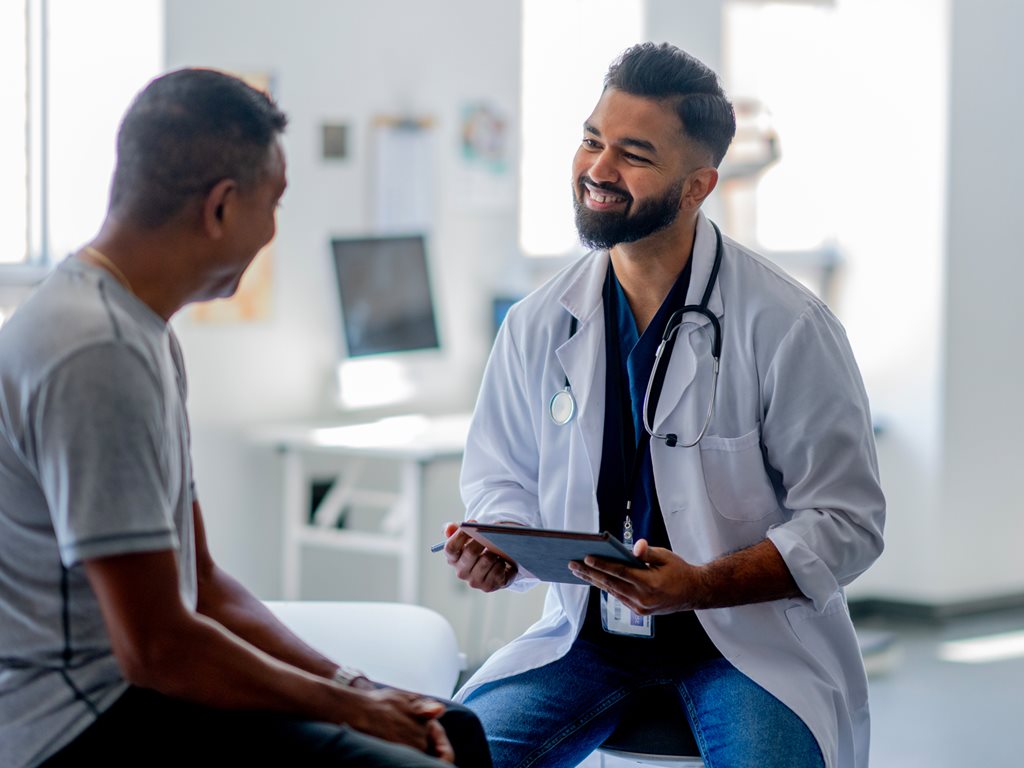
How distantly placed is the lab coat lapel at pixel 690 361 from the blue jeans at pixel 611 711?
36 centimetres

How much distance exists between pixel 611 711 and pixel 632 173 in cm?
85

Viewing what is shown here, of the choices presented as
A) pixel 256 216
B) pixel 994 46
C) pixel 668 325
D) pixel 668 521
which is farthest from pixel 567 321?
pixel 994 46

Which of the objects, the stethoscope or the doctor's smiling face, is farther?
the doctor's smiling face

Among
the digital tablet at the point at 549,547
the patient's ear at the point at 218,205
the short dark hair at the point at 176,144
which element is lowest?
the digital tablet at the point at 549,547

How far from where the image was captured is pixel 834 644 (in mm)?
2111

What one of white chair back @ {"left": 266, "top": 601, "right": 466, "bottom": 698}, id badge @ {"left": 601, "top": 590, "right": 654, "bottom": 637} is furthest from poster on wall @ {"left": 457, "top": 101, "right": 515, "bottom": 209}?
id badge @ {"left": 601, "top": 590, "right": 654, "bottom": 637}

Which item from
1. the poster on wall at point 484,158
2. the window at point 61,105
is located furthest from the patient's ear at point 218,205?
the poster on wall at point 484,158

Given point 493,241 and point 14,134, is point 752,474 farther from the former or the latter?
point 493,241

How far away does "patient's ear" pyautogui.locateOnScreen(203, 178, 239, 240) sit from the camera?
151 centimetres

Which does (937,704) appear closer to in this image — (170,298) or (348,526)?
(348,526)

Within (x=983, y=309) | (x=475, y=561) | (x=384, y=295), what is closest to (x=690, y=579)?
(x=475, y=561)

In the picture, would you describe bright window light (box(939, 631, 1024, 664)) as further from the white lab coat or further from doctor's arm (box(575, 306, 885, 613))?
doctor's arm (box(575, 306, 885, 613))

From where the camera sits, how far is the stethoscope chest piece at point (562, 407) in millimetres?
2232

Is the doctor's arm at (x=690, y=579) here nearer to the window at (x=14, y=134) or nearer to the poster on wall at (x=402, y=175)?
the window at (x=14, y=134)
